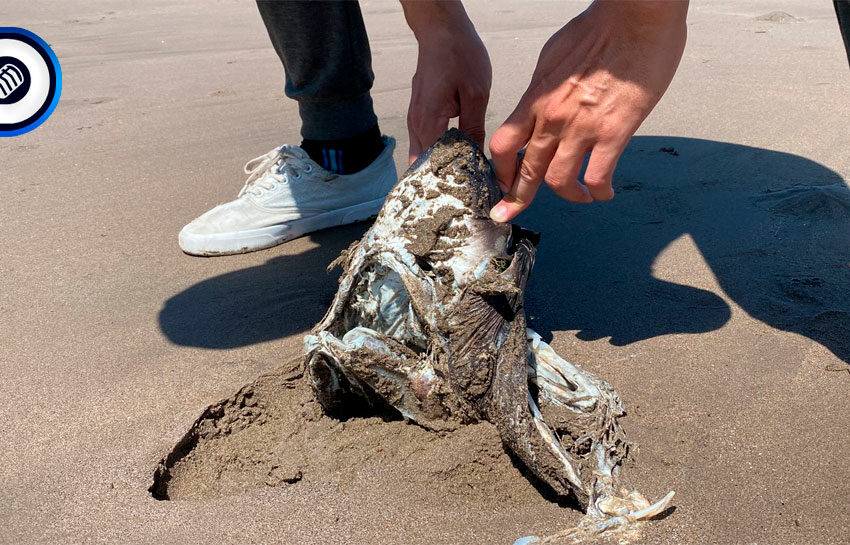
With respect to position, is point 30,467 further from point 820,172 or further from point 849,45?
point 820,172

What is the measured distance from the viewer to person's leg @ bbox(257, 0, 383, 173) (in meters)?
2.89

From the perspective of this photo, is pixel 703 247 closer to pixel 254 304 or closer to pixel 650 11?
pixel 650 11

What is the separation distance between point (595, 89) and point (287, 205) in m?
1.87

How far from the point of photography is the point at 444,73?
204 cm

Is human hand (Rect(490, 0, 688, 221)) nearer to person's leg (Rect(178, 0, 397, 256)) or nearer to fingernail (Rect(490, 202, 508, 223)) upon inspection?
fingernail (Rect(490, 202, 508, 223))

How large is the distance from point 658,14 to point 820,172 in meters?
2.36

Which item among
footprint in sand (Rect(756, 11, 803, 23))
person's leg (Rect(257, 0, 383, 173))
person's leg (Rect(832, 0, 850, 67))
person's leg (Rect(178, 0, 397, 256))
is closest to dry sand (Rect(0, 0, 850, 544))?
person's leg (Rect(178, 0, 397, 256))

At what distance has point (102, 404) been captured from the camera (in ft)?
6.81

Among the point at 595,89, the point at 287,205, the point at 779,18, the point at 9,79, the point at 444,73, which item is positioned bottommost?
the point at 779,18

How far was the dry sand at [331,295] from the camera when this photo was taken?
1.66 meters

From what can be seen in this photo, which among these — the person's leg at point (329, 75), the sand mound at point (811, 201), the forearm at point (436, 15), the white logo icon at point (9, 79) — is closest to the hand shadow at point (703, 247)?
the sand mound at point (811, 201)

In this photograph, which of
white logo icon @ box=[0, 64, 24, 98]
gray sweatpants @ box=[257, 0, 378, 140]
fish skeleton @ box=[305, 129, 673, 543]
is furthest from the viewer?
white logo icon @ box=[0, 64, 24, 98]

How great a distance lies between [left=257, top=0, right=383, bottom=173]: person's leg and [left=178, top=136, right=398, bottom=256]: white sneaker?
0.31 ft

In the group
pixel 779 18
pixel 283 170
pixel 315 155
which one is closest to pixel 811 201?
pixel 315 155
